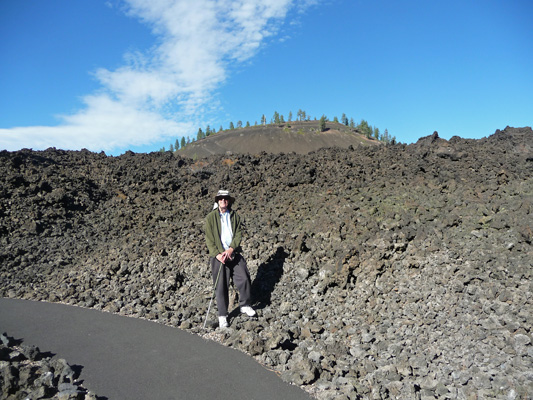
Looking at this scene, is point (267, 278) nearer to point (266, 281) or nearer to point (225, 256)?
point (266, 281)

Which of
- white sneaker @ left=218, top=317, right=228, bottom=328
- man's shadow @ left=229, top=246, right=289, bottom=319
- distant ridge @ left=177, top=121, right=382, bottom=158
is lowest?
white sneaker @ left=218, top=317, right=228, bottom=328

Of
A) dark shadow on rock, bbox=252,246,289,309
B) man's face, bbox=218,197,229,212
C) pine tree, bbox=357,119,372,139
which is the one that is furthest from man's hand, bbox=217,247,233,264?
pine tree, bbox=357,119,372,139

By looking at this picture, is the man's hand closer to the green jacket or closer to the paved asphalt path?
the green jacket

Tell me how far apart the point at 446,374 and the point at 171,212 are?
28.4 ft

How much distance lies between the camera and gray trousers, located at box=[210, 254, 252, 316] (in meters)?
5.65

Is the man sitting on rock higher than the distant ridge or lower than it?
lower

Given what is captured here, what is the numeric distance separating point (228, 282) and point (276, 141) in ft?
270

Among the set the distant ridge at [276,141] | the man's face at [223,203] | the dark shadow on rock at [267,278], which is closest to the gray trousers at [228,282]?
the dark shadow on rock at [267,278]

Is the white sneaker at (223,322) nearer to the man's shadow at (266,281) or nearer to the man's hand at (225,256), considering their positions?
the man's shadow at (266,281)

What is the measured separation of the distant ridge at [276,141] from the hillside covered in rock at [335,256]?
6676 cm

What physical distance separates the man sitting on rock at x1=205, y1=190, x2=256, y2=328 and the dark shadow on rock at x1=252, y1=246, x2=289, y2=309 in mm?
628

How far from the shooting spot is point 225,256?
225 inches

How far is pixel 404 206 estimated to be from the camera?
7.63m

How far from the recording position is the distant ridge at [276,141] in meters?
81.2
